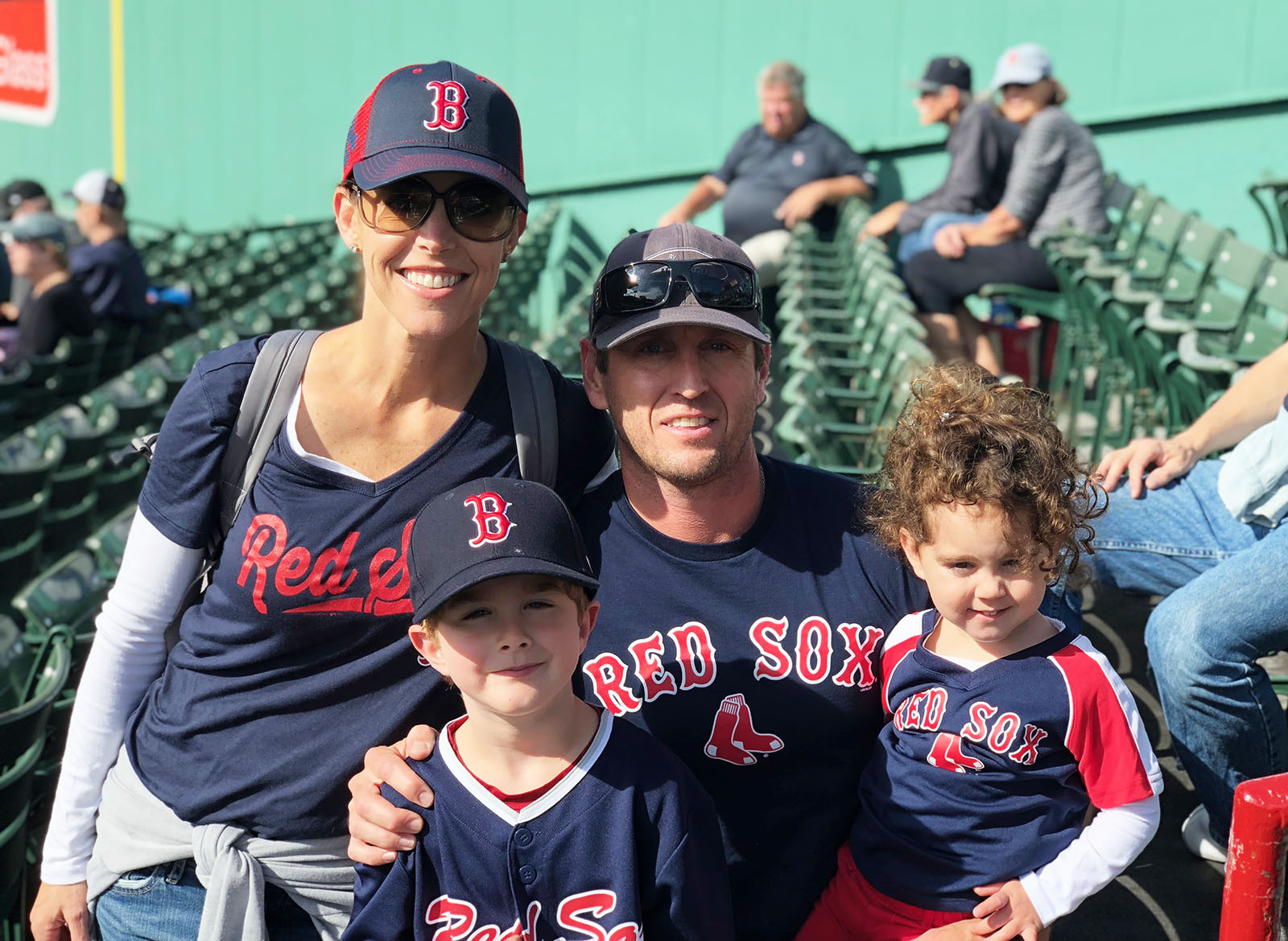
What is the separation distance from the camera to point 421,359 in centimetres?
183

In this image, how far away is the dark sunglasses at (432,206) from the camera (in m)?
1.75

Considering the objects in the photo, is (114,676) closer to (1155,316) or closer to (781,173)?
(1155,316)

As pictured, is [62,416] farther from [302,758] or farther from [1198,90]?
[1198,90]

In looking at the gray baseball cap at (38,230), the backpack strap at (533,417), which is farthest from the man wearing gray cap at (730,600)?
the gray baseball cap at (38,230)

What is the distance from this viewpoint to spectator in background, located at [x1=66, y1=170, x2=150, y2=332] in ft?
28.7

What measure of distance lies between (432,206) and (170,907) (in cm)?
109

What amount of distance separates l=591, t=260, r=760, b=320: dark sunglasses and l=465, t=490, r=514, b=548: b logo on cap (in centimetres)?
45

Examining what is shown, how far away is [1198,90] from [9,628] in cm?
862

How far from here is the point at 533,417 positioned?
6.23ft

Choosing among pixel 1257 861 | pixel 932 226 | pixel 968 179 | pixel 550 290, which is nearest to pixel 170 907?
pixel 1257 861

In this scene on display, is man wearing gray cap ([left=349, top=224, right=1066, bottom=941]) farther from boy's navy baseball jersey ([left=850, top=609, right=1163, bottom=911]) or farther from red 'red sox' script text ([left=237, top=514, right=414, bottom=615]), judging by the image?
red 'red sox' script text ([left=237, top=514, right=414, bottom=615])

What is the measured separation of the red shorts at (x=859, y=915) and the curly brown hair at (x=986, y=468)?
510 mm

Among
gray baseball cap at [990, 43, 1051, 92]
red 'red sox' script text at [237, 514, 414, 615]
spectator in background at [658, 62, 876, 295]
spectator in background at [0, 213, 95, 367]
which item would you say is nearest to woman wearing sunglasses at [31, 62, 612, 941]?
red 'red sox' script text at [237, 514, 414, 615]

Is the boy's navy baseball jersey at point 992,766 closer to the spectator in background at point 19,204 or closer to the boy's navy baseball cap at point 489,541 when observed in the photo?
the boy's navy baseball cap at point 489,541
